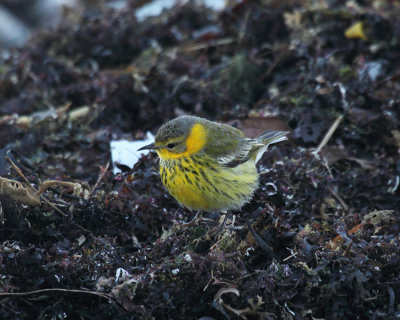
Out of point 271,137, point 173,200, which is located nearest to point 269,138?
point 271,137

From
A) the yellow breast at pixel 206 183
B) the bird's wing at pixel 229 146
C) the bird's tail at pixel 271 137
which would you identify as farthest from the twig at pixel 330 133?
the yellow breast at pixel 206 183

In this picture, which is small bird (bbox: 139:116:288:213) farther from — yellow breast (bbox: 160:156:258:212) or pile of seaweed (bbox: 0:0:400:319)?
pile of seaweed (bbox: 0:0:400:319)

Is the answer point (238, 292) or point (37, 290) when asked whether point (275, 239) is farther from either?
point (37, 290)

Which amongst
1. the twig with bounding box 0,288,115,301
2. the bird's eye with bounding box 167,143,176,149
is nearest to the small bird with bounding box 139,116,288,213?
the bird's eye with bounding box 167,143,176,149

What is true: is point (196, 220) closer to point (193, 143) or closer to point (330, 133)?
point (193, 143)

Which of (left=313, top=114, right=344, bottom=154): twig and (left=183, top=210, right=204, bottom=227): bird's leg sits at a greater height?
(left=183, top=210, right=204, bottom=227): bird's leg
